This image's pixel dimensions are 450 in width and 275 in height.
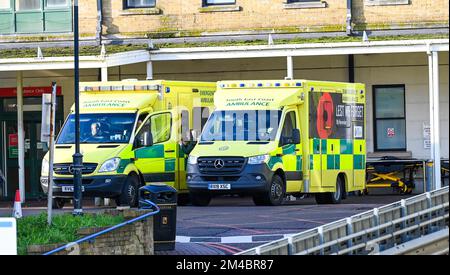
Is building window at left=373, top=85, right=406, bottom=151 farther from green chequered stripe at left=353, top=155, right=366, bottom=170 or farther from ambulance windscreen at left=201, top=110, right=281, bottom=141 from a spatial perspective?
ambulance windscreen at left=201, top=110, right=281, bottom=141

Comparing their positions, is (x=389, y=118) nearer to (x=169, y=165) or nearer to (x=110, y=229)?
(x=169, y=165)

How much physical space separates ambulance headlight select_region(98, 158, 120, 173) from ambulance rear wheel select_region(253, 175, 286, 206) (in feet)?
10.1

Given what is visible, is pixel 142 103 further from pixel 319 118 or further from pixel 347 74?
pixel 347 74

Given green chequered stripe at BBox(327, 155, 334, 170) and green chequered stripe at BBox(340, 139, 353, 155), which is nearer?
green chequered stripe at BBox(327, 155, 334, 170)

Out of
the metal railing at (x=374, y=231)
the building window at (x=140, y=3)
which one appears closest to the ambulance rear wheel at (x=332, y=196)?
the building window at (x=140, y=3)

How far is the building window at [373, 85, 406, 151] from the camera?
35.5 metres

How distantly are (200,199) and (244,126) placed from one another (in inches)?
78.7

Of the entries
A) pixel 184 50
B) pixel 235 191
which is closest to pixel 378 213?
pixel 235 191

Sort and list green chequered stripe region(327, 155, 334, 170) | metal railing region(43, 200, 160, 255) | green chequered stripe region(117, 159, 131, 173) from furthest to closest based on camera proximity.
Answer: green chequered stripe region(327, 155, 334, 170) < green chequered stripe region(117, 159, 131, 173) < metal railing region(43, 200, 160, 255)

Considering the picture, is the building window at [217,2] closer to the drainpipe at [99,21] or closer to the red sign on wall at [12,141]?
the drainpipe at [99,21]

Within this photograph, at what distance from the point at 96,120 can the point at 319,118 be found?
499 centimetres

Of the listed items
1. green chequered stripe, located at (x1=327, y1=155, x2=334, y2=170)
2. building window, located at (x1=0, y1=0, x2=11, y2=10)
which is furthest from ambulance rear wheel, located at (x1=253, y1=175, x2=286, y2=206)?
building window, located at (x1=0, y1=0, x2=11, y2=10)

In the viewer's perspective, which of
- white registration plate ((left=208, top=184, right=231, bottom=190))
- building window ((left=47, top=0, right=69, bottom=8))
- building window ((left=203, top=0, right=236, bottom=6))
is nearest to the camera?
white registration plate ((left=208, top=184, right=231, bottom=190))

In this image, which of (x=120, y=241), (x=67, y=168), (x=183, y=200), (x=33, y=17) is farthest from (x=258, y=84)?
(x=120, y=241)
